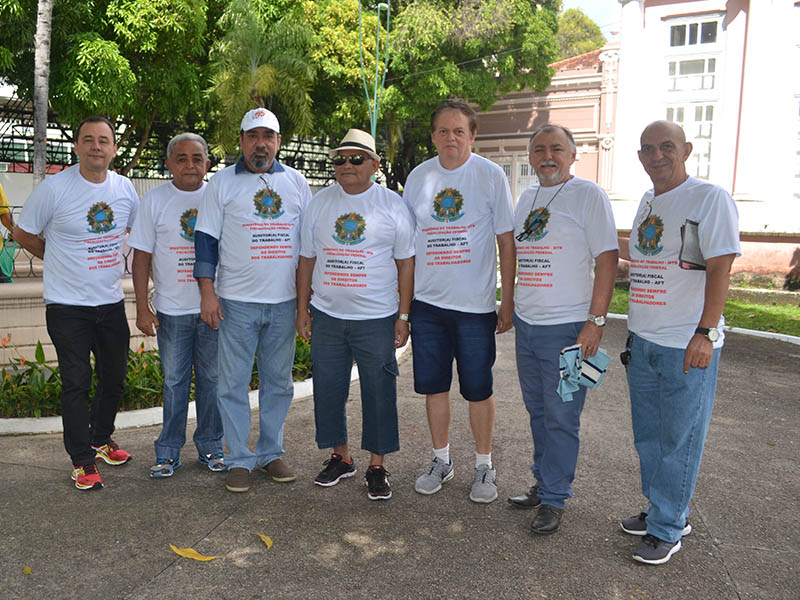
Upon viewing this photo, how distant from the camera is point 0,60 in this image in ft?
50.0

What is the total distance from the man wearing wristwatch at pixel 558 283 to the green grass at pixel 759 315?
274 inches

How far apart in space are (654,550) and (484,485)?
1.00 meters

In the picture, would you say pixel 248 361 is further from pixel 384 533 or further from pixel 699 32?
pixel 699 32

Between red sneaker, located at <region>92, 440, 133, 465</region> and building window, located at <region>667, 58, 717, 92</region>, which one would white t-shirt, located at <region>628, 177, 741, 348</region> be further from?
building window, located at <region>667, 58, 717, 92</region>

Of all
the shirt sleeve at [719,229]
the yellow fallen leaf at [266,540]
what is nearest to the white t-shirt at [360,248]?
the yellow fallen leaf at [266,540]

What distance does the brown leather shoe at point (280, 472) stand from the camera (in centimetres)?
417

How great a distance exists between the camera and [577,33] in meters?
55.4

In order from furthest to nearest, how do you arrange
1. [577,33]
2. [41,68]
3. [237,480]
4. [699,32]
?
[577,33]
[699,32]
[41,68]
[237,480]

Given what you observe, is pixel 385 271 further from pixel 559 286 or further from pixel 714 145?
pixel 714 145

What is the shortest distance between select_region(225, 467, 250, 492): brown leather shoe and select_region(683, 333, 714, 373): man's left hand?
2.50 meters

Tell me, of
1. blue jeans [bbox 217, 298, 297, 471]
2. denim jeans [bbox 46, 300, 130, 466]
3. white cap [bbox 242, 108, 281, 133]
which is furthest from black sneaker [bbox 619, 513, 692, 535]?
denim jeans [bbox 46, 300, 130, 466]

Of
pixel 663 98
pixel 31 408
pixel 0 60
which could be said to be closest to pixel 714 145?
pixel 663 98

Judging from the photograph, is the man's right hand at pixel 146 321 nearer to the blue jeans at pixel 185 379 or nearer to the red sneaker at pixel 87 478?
the blue jeans at pixel 185 379

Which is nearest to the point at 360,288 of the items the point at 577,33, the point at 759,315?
the point at 759,315
